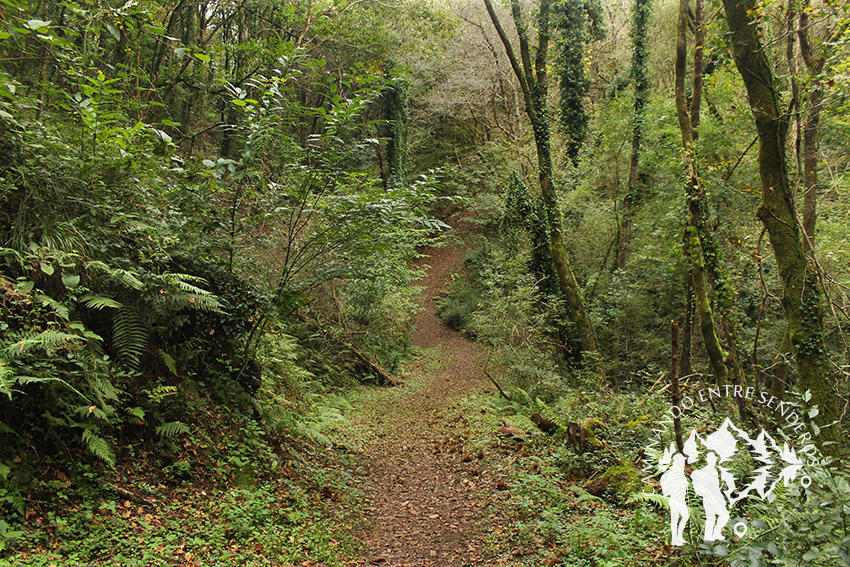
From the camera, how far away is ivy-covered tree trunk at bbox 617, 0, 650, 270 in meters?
14.2

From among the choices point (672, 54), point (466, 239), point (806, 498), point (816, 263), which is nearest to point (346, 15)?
point (466, 239)

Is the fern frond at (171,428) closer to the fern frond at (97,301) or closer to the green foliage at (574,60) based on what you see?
the fern frond at (97,301)

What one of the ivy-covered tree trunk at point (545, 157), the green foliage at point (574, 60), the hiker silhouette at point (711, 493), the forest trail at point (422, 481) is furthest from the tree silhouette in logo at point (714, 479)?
the green foliage at point (574, 60)

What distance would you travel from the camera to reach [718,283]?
Result: 7.62 meters

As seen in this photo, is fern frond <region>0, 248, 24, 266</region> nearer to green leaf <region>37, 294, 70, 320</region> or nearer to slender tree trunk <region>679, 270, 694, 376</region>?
green leaf <region>37, 294, 70, 320</region>

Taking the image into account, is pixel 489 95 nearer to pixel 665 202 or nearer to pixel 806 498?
pixel 665 202

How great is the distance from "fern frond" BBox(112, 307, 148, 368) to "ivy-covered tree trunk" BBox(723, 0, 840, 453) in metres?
6.92

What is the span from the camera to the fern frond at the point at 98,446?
375 centimetres

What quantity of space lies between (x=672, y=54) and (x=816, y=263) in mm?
17648

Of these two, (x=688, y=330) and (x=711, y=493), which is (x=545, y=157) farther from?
(x=711, y=493)

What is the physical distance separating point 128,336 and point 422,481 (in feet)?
14.0

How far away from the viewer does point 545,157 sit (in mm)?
12070

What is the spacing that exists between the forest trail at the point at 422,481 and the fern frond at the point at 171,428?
2.22 meters

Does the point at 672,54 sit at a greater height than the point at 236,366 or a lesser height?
greater
